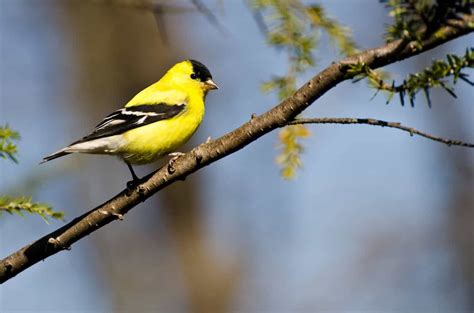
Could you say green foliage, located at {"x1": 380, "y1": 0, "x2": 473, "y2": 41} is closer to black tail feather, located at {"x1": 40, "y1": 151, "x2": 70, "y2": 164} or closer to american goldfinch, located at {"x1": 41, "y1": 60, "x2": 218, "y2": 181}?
black tail feather, located at {"x1": 40, "y1": 151, "x2": 70, "y2": 164}

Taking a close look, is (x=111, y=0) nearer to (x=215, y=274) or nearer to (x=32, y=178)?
(x=32, y=178)

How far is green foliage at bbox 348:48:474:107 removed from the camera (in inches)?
65.1

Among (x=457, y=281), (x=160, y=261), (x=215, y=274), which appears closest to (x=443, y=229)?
(x=457, y=281)

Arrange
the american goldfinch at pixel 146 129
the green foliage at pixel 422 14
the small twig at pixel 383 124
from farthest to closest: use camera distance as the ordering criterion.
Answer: the american goldfinch at pixel 146 129, the small twig at pixel 383 124, the green foliage at pixel 422 14

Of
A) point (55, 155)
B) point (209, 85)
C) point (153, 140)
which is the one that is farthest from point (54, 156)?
point (209, 85)

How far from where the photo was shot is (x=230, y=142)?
7.52 feet

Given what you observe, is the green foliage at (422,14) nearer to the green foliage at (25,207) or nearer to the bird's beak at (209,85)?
Result: the green foliage at (25,207)

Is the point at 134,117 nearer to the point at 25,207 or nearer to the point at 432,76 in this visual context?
the point at 25,207

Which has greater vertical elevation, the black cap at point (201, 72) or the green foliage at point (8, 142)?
the black cap at point (201, 72)

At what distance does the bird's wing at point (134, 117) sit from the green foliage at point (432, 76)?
2.47m

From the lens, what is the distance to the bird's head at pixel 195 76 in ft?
16.0

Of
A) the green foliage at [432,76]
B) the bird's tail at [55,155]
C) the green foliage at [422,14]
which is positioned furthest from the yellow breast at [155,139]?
the green foliage at [422,14]

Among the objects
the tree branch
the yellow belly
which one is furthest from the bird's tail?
the tree branch

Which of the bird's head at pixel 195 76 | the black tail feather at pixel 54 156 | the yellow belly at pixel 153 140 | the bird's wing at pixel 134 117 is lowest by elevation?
the black tail feather at pixel 54 156
